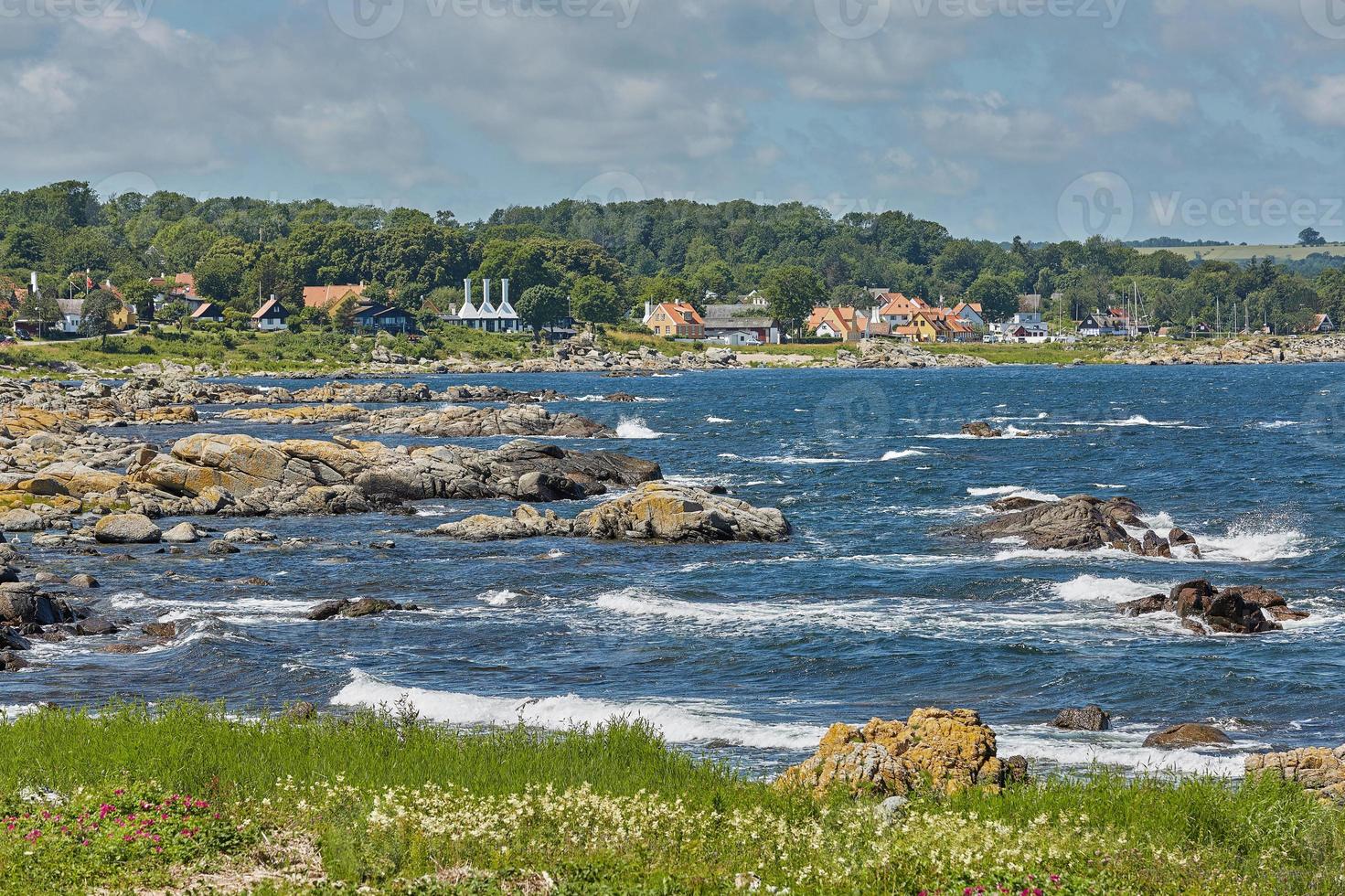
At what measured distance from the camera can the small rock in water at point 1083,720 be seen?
2228cm

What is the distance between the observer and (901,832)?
13.4 m

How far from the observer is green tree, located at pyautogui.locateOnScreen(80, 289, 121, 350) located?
5704 inches

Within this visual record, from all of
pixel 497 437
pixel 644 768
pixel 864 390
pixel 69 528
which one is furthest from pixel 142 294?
pixel 644 768

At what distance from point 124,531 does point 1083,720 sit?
32.3m

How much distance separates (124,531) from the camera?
43.0 m

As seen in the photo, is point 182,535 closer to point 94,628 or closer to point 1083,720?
point 94,628

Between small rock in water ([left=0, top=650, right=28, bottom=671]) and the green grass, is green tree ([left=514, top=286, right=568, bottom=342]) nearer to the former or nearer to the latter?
the green grass

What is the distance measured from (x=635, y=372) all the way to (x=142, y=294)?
62591mm

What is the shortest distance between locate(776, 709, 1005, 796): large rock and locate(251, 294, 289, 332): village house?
164 meters

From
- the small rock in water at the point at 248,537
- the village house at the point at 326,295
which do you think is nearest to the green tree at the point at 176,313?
the village house at the point at 326,295

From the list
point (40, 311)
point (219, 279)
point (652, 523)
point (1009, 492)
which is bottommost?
point (1009, 492)

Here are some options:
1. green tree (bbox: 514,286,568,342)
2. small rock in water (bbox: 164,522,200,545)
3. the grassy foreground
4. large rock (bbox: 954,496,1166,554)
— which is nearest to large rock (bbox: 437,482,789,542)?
large rock (bbox: 954,496,1166,554)

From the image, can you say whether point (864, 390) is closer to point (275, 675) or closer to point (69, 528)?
point (69, 528)

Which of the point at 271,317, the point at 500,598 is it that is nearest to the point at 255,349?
the point at 271,317
